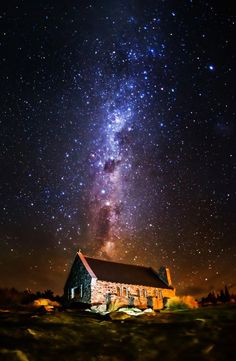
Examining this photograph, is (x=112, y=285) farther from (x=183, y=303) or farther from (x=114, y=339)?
(x=114, y=339)

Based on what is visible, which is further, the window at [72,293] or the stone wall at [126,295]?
the window at [72,293]

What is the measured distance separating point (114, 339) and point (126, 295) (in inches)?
895

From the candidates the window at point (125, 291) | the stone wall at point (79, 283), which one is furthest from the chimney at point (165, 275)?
the stone wall at point (79, 283)

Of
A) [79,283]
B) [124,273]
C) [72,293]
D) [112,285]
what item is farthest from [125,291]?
[72,293]

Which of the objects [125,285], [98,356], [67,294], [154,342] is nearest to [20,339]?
[98,356]

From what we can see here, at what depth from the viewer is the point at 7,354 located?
14.7 meters

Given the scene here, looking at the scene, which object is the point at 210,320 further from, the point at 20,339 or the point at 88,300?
the point at 88,300

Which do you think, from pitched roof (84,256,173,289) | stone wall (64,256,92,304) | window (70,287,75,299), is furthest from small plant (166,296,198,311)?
window (70,287,75,299)

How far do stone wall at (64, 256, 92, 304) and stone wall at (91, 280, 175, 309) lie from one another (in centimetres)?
123

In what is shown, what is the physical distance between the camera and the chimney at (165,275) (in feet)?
161

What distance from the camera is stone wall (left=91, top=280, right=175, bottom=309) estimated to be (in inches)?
1475

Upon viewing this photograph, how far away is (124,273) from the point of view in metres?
44.9

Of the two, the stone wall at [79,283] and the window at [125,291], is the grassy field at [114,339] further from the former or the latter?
the window at [125,291]

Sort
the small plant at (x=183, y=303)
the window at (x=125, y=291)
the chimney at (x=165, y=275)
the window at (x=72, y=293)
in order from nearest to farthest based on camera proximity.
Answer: the small plant at (x=183, y=303) < the window at (x=125, y=291) < the window at (x=72, y=293) < the chimney at (x=165, y=275)
